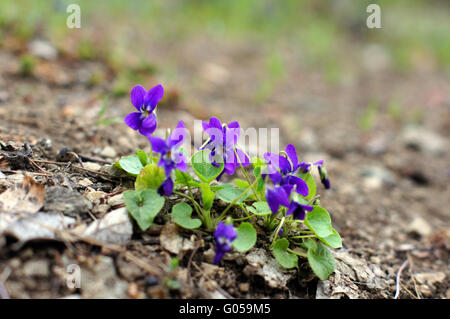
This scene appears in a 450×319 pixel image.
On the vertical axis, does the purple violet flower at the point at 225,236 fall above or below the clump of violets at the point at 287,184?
below

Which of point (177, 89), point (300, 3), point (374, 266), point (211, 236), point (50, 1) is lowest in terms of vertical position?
A: point (374, 266)

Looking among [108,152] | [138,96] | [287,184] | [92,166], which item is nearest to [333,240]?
[287,184]

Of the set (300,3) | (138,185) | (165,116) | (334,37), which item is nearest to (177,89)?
(165,116)

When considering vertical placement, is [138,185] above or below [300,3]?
below

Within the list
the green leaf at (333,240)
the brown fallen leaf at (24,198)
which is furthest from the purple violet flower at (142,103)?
the green leaf at (333,240)

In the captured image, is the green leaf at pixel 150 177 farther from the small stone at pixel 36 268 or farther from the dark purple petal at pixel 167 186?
the small stone at pixel 36 268

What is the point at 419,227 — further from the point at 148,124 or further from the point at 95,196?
the point at 95,196

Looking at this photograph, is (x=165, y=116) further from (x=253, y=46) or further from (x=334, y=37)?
(x=334, y=37)
